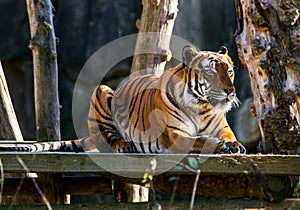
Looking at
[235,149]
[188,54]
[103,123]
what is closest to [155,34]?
[103,123]

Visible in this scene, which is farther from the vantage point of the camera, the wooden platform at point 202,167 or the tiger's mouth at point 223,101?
the tiger's mouth at point 223,101

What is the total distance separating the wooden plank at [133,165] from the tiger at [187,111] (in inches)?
17.0

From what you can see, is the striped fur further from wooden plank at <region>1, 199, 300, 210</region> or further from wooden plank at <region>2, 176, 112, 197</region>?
wooden plank at <region>2, 176, 112, 197</region>

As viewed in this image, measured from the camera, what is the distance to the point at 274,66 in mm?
4059

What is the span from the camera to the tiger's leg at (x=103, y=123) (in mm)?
5039

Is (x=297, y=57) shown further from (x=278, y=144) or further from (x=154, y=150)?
(x=154, y=150)

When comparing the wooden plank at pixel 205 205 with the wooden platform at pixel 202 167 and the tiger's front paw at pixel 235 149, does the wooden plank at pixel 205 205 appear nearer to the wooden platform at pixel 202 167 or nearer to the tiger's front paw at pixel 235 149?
the wooden platform at pixel 202 167

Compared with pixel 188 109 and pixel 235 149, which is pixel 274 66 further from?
pixel 188 109

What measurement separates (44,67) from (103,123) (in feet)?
4.79

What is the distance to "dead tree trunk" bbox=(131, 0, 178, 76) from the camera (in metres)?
6.07

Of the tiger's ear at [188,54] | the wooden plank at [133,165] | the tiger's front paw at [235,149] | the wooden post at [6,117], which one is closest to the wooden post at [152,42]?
the wooden post at [6,117]

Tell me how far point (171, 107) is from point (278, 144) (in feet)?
2.73

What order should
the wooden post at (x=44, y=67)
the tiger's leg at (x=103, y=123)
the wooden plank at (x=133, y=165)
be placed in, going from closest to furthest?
the wooden plank at (x=133, y=165), the tiger's leg at (x=103, y=123), the wooden post at (x=44, y=67)

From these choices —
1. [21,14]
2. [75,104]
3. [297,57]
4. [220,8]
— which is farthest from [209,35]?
[297,57]
